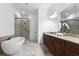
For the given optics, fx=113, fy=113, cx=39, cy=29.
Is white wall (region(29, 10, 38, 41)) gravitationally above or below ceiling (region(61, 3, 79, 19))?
below

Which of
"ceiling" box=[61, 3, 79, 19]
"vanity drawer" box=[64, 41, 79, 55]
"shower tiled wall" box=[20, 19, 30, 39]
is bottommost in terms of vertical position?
"vanity drawer" box=[64, 41, 79, 55]

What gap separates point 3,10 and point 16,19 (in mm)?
486

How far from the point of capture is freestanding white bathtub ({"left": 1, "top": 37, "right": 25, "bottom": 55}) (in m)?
3.02

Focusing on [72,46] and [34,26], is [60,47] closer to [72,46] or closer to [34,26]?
[72,46]

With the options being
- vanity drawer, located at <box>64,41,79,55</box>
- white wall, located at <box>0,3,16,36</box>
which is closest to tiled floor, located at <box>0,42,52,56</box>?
white wall, located at <box>0,3,16,36</box>

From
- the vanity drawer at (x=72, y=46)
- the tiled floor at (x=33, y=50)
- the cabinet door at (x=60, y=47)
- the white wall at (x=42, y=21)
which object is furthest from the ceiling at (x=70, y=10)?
the tiled floor at (x=33, y=50)

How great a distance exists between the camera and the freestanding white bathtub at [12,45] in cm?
302

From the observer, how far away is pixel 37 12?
3.49 m

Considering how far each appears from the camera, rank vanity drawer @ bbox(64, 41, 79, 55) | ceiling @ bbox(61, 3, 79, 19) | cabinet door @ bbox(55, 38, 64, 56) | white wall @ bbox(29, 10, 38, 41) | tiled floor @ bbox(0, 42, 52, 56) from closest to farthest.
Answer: vanity drawer @ bbox(64, 41, 79, 55), cabinet door @ bbox(55, 38, 64, 56), ceiling @ bbox(61, 3, 79, 19), tiled floor @ bbox(0, 42, 52, 56), white wall @ bbox(29, 10, 38, 41)

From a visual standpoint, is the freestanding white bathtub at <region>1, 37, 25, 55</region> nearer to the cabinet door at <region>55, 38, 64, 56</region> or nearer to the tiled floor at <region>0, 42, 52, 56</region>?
the tiled floor at <region>0, 42, 52, 56</region>

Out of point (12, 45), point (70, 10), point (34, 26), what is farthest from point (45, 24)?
point (12, 45)

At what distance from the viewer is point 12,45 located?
3.09m

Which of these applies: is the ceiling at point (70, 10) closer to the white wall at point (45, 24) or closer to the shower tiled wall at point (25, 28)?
the white wall at point (45, 24)

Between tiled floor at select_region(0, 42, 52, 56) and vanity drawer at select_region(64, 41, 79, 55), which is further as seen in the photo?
tiled floor at select_region(0, 42, 52, 56)
